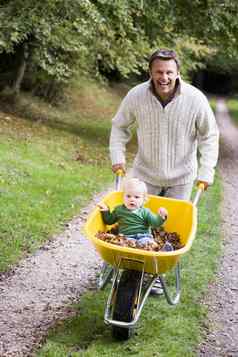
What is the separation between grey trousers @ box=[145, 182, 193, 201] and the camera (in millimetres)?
5000

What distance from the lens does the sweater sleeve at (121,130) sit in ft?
16.0

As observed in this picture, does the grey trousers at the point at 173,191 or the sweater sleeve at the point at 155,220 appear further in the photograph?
the grey trousers at the point at 173,191

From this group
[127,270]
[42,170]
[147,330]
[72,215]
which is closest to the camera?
[127,270]

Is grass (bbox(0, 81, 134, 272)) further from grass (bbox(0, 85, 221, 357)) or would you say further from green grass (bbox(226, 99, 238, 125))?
green grass (bbox(226, 99, 238, 125))

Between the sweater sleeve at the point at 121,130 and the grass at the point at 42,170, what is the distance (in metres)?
1.57

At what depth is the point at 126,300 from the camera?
162 inches

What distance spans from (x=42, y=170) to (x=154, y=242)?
217 inches

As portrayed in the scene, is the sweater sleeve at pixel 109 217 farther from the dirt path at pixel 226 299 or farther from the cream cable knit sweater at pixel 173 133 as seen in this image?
the dirt path at pixel 226 299

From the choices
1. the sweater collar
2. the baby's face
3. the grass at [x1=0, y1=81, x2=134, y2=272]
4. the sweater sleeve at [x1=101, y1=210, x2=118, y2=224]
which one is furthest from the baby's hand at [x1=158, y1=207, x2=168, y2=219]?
the grass at [x1=0, y1=81, x2=134, y2=272]

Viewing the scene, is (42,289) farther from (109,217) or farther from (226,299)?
→ (226,299)

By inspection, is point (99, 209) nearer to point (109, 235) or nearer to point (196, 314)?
point (109, 235)

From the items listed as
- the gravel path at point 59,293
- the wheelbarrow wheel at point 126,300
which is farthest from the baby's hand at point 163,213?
the gravel path at point 59,293

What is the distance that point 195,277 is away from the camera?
19.1 ft

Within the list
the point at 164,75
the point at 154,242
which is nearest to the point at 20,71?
the point at 164,75
